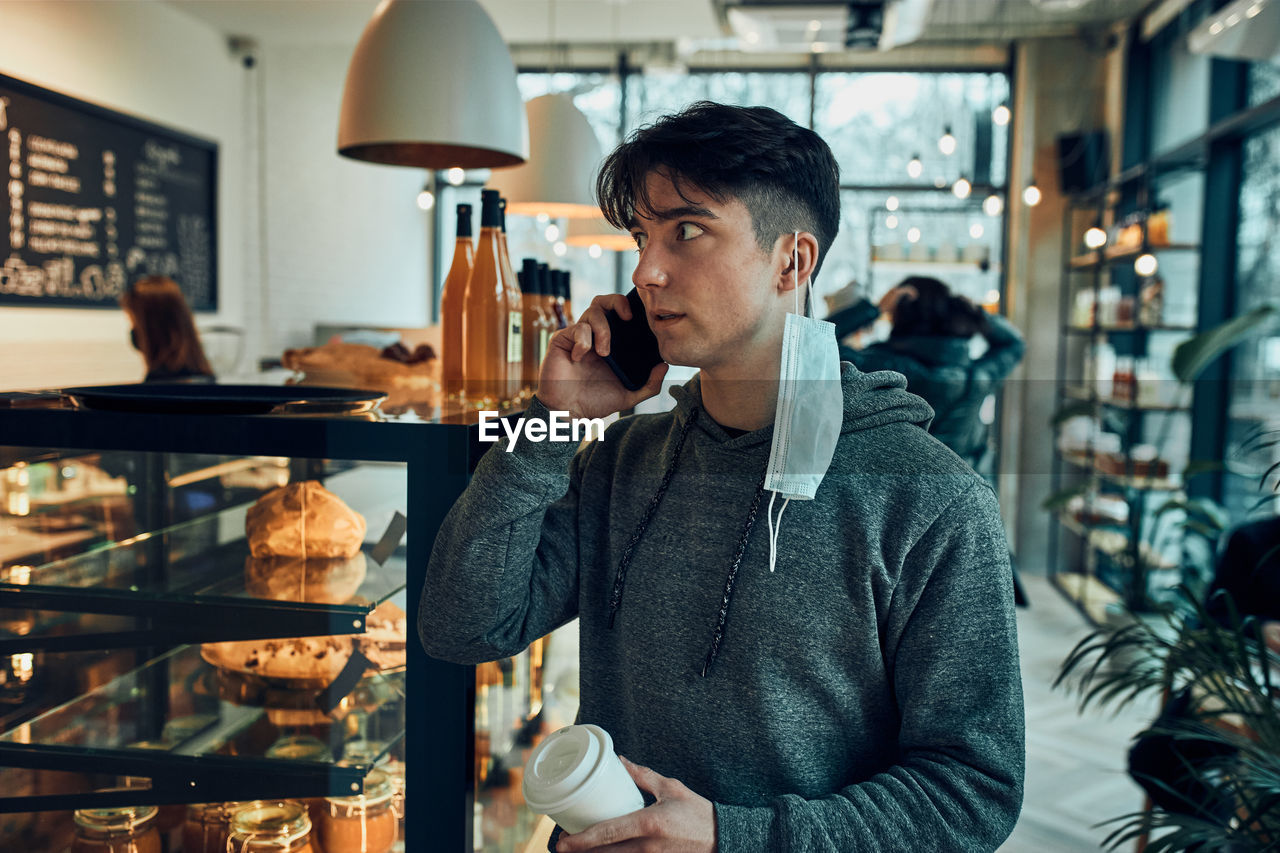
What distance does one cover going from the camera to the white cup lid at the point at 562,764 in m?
0.79

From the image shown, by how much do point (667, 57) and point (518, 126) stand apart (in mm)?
4968

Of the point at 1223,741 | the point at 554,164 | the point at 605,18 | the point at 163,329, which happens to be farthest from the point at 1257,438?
the point at 605,18

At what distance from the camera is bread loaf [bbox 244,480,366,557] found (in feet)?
3.84

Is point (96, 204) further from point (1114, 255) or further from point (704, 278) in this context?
point (1114, 255)

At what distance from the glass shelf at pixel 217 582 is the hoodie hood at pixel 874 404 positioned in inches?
17.0

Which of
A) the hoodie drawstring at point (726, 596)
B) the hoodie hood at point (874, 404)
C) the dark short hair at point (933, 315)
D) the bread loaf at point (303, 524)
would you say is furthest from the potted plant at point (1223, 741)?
the dark short hair at point (933, 315)

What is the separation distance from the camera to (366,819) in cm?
118

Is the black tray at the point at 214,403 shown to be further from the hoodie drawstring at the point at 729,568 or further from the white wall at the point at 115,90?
the white wall at the point at 115,90

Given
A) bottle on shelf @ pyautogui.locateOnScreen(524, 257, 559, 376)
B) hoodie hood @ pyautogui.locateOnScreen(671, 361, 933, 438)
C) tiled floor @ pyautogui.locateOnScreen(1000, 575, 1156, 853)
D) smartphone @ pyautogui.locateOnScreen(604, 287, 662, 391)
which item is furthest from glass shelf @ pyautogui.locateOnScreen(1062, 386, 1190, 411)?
smartphone @ pyautogui.locateOnScreen(604, 287, 662, 391)

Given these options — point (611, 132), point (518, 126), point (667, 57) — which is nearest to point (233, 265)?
point (611, 132)

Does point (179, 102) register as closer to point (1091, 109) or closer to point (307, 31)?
point (307, 31)

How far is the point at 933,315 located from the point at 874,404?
2482 mm

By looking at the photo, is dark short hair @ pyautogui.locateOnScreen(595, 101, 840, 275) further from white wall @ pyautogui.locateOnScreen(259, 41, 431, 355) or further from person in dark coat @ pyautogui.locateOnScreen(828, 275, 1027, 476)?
white wall @ pyautogui.locateOnScreen(259, 41, 431, 355)

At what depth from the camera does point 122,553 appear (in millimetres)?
1185
